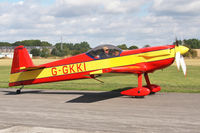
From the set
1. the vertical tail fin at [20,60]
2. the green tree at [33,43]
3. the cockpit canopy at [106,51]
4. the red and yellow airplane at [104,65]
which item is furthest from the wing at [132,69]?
the green tree at [33,43]

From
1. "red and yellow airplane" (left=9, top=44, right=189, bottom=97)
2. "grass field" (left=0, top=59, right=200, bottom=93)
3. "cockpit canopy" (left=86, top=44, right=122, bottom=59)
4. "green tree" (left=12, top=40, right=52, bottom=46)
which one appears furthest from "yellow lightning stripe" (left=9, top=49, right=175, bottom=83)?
"green tree" (left=12, top=40, right=52, bottom=46)

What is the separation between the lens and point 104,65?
11109mm

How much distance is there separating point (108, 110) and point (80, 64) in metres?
4.00

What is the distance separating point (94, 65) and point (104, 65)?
1.69 feet

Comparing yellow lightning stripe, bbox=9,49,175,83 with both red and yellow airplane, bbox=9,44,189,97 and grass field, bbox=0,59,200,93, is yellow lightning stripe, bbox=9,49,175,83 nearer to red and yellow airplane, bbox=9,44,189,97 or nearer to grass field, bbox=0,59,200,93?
red and yellow airplane, bbox=9,44,189,97

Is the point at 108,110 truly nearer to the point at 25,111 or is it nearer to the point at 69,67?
the point at 25,111

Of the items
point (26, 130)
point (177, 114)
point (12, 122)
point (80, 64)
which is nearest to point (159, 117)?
point (177, 114)

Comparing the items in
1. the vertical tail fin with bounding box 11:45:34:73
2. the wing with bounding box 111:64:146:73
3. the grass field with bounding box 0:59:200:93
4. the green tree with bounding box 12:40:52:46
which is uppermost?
the green tree with bounding box 12:40:52:46

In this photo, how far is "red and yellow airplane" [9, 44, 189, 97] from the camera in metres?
10.4

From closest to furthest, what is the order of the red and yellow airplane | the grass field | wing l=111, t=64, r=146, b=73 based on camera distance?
wing l=111, t=64, r=146, b=73
the red and yellow airplane
the grass field

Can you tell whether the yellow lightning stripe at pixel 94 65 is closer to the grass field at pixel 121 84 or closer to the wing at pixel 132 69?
the wing at pixel 132 69

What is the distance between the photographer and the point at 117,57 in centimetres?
1101

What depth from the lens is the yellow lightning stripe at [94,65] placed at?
417 inches

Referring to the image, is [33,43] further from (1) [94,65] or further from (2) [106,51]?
(2) [106,51]
